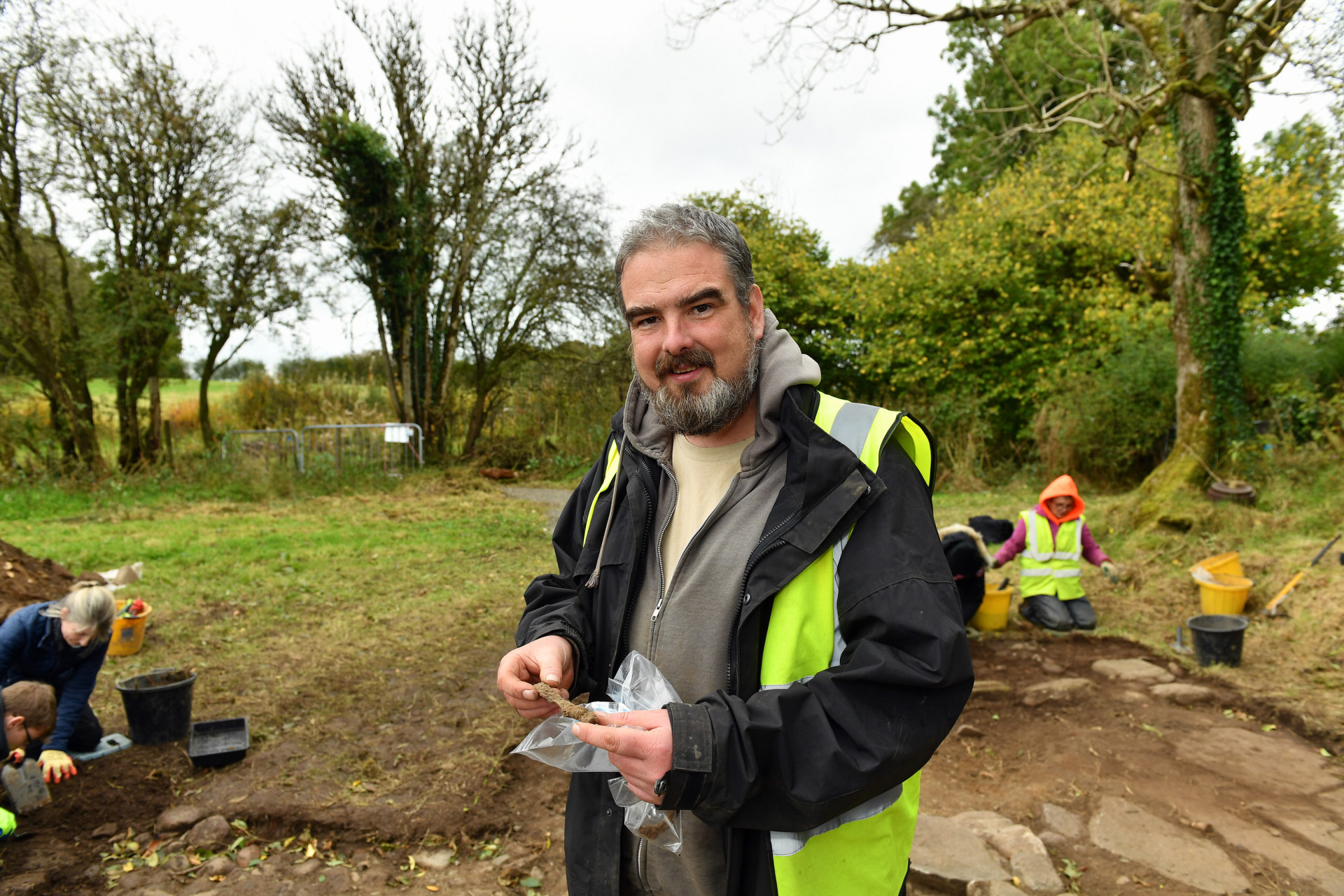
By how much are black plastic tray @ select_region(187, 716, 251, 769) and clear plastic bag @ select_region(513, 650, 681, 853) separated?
342cm

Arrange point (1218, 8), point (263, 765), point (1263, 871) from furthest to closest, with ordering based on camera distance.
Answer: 1. point (1218, 8)
2. point (263, 765)
3. point (1263, 871)

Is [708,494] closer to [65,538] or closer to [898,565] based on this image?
[898,565]

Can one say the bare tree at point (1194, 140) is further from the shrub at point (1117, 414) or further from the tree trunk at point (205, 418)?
the tree trunk at point (205, 418)

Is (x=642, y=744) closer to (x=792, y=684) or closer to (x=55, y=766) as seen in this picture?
(x=792, y=684)

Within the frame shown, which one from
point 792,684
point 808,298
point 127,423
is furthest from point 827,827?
point 127,423

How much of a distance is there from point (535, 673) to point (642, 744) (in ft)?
1.68

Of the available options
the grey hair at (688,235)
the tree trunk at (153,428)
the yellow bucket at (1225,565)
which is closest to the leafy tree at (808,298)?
the yellow bucket at (1225,565)

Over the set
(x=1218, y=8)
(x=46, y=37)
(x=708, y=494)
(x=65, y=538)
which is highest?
(x=46, y=37)

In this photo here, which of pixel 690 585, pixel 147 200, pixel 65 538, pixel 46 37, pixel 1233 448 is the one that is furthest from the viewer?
pixel 147 200

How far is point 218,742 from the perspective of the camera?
429 cm

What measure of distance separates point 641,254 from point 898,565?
2.99 ft

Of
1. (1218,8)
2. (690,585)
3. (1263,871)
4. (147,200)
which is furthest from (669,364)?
(147,200)

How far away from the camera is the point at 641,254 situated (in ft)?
5.91

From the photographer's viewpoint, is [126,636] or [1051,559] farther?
[1051,559]
